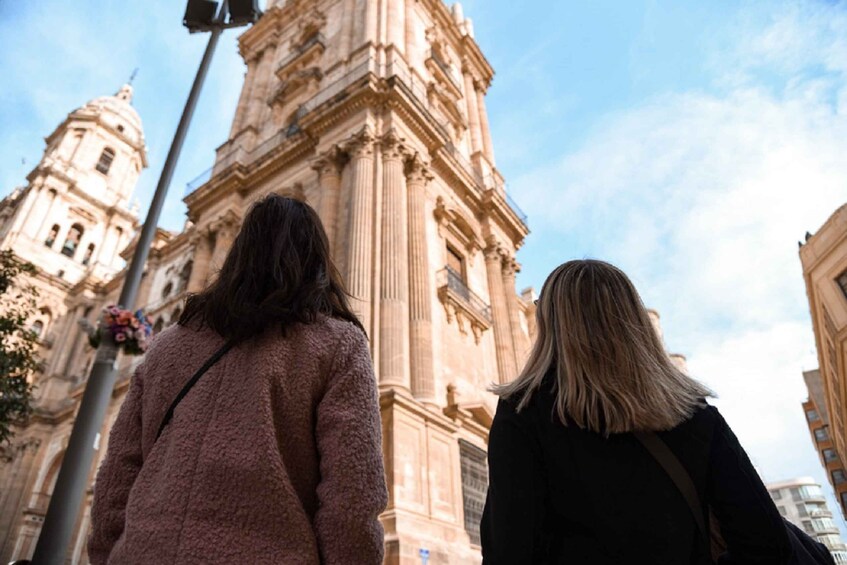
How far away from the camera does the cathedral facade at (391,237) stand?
11.3m

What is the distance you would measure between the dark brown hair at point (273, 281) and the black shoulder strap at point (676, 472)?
114 cm

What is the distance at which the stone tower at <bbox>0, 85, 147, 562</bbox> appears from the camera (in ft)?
80.8

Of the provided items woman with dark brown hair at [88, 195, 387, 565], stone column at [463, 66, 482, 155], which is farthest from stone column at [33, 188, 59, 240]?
woman with dark brown hair at [88, 195, 387, 565]

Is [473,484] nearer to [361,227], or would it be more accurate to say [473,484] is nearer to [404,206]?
[361,227]

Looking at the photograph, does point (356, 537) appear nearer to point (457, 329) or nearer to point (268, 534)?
point (268, 534)

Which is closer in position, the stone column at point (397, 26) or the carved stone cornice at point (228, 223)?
the carved stone cornice at point (228, 223)

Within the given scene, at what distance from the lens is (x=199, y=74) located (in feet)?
27.2

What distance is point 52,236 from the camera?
121ft

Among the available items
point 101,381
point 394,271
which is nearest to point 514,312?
point 394,271

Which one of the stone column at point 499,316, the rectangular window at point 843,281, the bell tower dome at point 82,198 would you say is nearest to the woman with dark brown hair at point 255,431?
the stone column at point 499,316

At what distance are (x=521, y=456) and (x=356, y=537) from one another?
666mm

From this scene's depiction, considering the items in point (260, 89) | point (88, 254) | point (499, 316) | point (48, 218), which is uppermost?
point (48, 218)

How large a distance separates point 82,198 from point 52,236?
12.4 feet

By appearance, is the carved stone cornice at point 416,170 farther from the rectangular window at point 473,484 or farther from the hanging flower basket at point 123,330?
the hanging flower basket at point 123,330
